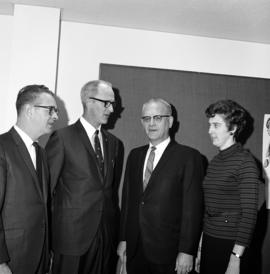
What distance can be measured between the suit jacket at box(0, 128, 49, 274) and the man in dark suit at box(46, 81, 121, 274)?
272mm

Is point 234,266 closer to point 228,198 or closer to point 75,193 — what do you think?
point 228,198

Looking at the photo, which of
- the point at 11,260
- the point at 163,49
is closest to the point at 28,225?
the point at 11,260

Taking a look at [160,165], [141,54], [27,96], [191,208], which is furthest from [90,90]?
[191,208]

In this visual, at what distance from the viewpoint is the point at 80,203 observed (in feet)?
7.12

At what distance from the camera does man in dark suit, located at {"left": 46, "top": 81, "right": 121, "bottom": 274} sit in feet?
7.03

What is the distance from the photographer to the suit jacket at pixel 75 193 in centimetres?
214

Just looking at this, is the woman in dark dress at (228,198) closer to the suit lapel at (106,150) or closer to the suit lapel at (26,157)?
the suit lapel at (106,150)

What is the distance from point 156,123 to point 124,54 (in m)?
1.14

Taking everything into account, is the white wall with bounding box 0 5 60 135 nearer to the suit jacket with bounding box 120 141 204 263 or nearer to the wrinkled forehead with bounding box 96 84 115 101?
the wrinkled forehead with bounding box 96 84 115 101

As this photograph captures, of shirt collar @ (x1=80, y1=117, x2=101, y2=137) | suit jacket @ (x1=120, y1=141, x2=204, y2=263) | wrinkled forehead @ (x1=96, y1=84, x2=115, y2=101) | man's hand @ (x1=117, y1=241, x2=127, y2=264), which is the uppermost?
A: wrinkled forehead @ (x1=96, y1=84, x2=115, y2=101)

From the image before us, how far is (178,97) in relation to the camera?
3.25 metres

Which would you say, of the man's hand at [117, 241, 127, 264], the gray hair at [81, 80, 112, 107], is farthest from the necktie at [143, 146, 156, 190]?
the gray hair at [81, 80, 112, 107]

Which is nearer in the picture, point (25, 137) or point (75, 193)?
point (25, 137)

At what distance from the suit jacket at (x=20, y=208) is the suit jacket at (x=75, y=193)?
10.5 inches
